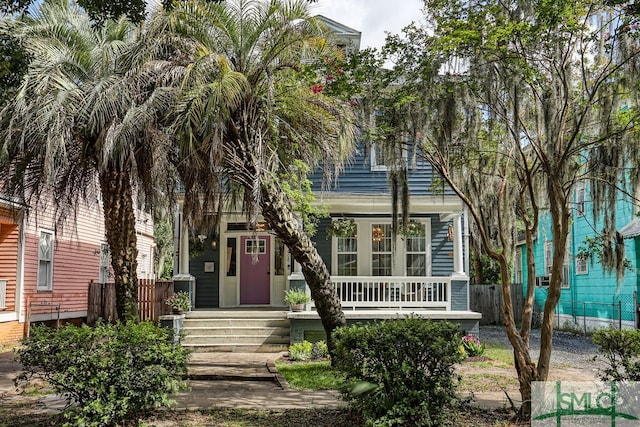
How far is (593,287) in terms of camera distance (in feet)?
59.2

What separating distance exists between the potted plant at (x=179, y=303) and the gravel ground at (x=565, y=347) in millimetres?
7404

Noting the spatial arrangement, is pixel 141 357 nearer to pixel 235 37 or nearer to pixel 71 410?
pixel 71 410

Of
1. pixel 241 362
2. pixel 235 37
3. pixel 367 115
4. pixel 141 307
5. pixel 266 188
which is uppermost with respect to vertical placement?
pixel 235 37

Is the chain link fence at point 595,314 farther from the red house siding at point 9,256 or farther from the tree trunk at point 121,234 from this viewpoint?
the red house siding at point 9,256

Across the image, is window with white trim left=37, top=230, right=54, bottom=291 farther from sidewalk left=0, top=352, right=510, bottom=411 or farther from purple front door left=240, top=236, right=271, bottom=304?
purple front door left=240, top=236, right=271, bottom=304

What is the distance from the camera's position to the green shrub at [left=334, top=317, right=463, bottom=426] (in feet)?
18.5

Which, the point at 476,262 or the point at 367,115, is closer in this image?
the point at 367,115

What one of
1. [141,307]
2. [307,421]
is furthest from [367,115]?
[141,307]

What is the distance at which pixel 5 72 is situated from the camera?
6762mm

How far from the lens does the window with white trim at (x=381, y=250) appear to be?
15523 millimetres

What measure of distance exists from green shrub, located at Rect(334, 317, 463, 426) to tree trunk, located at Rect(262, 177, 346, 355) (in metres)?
2.95

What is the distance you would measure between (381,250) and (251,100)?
7725 millimetres

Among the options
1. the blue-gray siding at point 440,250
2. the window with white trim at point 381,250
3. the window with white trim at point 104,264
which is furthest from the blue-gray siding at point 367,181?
the window with white trim at point 104,264

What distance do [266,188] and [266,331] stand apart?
17.0 feet
